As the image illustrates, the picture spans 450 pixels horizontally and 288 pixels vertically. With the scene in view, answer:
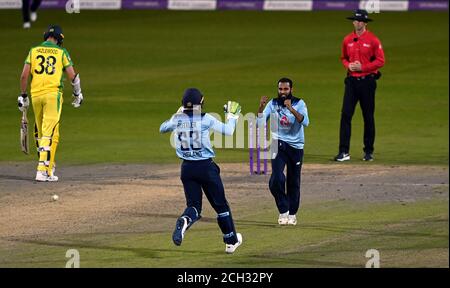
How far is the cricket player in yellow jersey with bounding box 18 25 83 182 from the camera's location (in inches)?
776

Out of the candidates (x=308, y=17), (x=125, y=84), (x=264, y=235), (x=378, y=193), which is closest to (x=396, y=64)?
(x=125, y=84)

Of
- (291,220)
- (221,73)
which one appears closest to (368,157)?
(291,220)

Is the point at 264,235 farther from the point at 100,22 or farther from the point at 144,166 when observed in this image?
the point at 100,22

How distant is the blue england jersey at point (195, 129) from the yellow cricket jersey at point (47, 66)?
552 centimetres

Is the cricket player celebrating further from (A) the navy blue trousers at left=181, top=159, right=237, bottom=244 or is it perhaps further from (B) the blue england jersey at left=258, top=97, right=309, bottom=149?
(B) the blue england jersey at left=258, top=97, right=309, bottom=149

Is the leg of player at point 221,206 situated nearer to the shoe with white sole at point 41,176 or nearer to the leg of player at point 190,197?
the leg of player at point 190,197

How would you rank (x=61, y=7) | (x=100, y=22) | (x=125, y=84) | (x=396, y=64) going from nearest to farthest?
(x=125, y=84) < (x=396, y=64) < (x=100, y=22) < (x=61, y=7)

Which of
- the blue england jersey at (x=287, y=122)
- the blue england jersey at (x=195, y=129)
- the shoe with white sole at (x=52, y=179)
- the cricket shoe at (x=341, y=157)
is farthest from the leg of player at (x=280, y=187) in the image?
the cricket shoe at (x=341, y=157)

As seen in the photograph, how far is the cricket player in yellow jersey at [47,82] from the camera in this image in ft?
64.7

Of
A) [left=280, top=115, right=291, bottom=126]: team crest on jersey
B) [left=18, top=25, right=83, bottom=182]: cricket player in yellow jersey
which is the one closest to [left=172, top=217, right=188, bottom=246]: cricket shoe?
[left=280, top=115, right=291, bottom=126]: team crest on jersey

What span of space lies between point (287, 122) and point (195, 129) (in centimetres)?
239

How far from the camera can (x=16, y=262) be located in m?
14.3

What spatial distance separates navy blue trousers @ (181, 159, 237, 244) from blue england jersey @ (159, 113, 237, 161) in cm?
14

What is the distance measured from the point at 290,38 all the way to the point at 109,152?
19.5 metres
